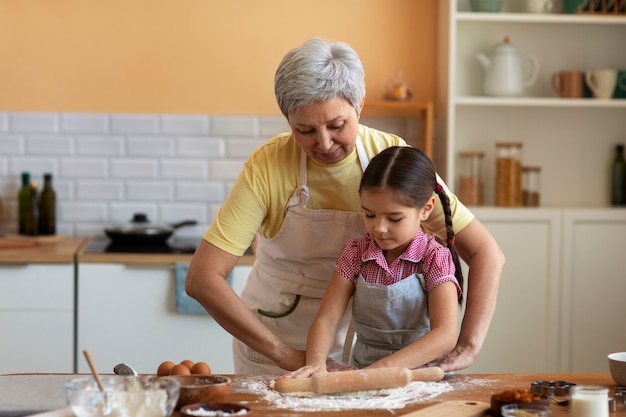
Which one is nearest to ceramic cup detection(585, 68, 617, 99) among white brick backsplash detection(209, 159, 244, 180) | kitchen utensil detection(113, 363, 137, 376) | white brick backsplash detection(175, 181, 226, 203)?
white brick backsplash detection(209, 159, 244, 180)

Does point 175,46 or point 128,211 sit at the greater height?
point 175,46

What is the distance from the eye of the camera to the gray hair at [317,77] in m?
2.26

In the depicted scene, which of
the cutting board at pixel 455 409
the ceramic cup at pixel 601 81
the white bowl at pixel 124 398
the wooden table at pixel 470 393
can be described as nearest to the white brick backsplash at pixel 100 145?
the ceramic cup at pixel 601 81

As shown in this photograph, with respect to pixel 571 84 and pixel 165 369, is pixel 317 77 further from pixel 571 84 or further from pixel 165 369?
pixel 571 84

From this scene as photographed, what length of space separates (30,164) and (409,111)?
190 centimetres

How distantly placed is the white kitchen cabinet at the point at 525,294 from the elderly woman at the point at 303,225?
5.71ft

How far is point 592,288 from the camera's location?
430 cm

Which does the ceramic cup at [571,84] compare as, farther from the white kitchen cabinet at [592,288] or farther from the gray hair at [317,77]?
the gray hair at [317,77]

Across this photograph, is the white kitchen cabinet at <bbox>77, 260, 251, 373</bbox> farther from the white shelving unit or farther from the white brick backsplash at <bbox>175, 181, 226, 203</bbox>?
the white shelving unit

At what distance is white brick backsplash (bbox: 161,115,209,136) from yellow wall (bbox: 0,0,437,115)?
0.14 ft

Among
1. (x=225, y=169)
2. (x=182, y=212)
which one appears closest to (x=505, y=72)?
(x=225, y=169)

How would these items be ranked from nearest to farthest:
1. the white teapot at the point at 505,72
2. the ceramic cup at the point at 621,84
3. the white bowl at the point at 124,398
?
the white bowl at the point at 124,398
the white teapot at the point at 505,72
the ceramic cup at the point at 621,84

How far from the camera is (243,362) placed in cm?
269

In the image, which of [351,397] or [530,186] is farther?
[530,186]
